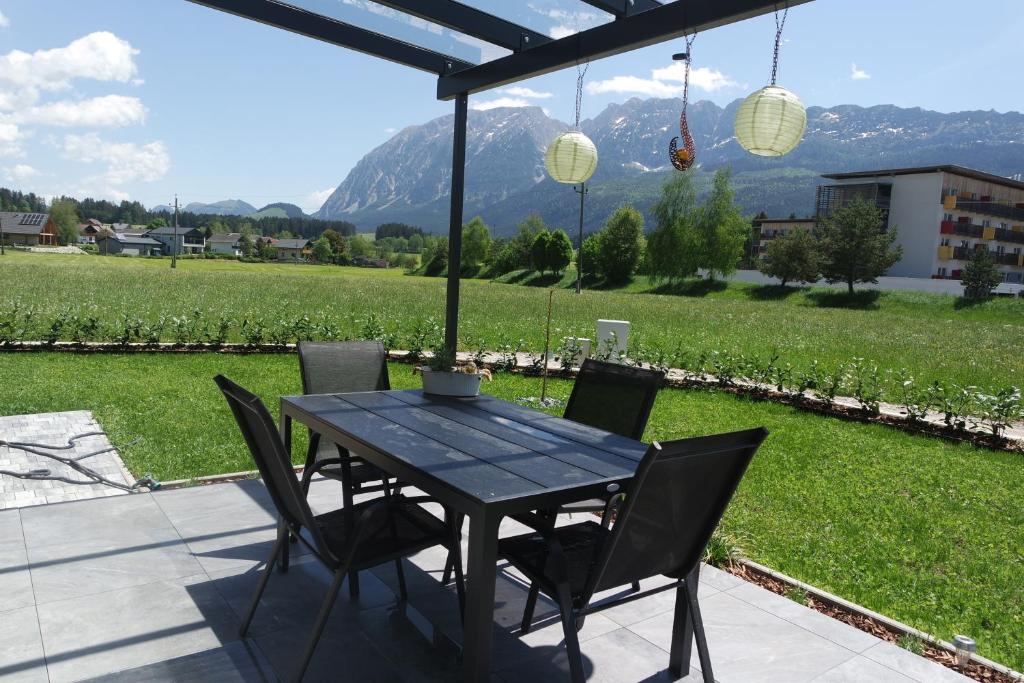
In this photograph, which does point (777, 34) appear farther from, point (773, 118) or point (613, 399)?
point (613, 399)

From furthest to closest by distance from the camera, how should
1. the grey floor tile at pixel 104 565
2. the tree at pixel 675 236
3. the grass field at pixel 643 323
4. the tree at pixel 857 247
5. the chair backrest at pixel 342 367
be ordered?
the tree at pixel 675 236, the tree at pixel 857 247, the grass field at pixel 643 323, the chair backrest at pixel 342 367, the grey floor tile at pixel 104 565

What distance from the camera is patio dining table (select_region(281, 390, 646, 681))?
179 centimetres

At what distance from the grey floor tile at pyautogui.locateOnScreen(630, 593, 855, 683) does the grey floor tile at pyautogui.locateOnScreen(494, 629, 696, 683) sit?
0.28 ft

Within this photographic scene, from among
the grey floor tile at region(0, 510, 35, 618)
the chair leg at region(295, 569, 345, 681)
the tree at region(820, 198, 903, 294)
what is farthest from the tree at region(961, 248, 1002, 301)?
the grey floor tile at region(0, 510, 35, 618)

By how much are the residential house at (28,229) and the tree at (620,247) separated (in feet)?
172

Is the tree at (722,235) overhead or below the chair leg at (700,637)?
overhead

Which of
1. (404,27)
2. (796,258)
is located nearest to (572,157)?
(404,27)

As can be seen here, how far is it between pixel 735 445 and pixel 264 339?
799 centimetres

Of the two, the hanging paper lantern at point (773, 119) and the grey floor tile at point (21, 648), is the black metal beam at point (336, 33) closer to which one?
the hanging paper lantern at point (773, 119)

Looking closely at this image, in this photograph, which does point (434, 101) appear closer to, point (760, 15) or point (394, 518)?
point (760, 15)

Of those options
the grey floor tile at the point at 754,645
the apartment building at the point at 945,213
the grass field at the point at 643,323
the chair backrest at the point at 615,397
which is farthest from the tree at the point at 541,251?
the grey floor tile at the point at 754,645

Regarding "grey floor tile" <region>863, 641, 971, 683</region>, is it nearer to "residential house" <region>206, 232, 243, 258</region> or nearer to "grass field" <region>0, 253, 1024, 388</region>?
"grass field" <region>0, 253, 1024, 388</region>

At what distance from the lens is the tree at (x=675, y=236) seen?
40094 millimetres

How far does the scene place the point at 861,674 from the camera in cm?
220
